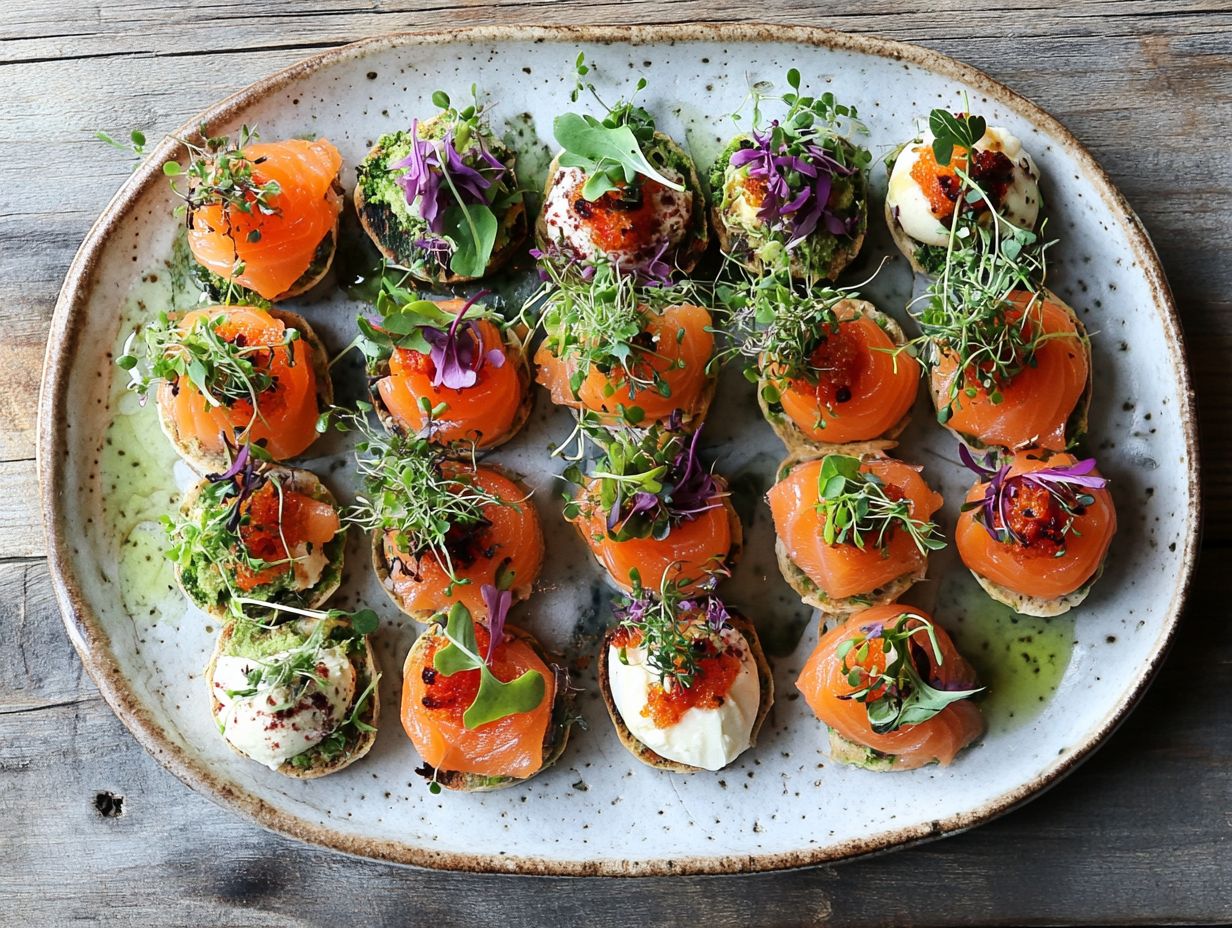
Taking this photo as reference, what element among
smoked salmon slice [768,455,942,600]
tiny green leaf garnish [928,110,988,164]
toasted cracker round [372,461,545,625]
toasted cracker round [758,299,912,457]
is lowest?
toasted cracker round [372,461,545,625]

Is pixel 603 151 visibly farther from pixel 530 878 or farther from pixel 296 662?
pixel 530 878

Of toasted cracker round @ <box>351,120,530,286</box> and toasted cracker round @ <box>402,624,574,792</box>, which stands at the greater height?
toasted cracker round @ <box>351,120,530,286</box>

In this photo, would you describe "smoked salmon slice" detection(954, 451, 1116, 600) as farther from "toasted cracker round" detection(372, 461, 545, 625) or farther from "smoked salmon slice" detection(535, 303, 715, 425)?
"toasted cracker round" detection(372, 461, 545, 625)

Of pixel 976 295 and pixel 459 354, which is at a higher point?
pixel 976 295

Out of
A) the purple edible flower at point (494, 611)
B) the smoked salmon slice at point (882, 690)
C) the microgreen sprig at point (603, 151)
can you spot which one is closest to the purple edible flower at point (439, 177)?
the microgreen sprig at point (603, 151)

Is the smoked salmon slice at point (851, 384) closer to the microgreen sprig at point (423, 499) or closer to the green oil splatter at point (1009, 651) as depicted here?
the green oil splatter at point (1009, 651)

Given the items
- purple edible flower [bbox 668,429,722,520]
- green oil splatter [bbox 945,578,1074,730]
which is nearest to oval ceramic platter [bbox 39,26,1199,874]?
green oil splatter [bbox 945,578,1074,730]

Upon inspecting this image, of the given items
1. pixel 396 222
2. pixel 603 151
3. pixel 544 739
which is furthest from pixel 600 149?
pixel 544 739
